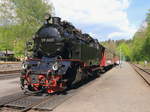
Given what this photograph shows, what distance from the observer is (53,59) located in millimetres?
9570

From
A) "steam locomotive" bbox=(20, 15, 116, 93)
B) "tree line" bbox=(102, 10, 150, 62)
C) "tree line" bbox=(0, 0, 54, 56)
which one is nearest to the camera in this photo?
"steam locomotive" bbox=(20, 15, 116, 93)

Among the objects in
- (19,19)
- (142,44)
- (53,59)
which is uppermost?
(19,19)

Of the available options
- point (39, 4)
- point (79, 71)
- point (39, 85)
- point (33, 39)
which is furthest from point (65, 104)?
point (39, 4)

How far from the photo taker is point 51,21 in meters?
10.5

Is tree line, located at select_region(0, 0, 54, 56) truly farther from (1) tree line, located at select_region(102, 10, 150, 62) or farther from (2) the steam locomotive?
(2) the steam locomotive

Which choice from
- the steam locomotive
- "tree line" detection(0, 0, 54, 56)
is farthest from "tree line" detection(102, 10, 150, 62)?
the steam locomotive

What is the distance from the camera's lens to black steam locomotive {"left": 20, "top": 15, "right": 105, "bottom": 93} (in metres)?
8.92

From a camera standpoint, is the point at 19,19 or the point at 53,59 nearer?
the point at 53,59

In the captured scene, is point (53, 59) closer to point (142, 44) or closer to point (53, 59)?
point (53, 59)

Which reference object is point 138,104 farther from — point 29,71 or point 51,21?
point 51,21

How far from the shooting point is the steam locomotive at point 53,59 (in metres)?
8.92

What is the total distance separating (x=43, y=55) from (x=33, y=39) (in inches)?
45.5

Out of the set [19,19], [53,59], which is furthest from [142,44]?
[53,59]

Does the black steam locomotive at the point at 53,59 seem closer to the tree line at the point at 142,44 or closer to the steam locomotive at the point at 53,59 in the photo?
the steam locomotive at the point at 53,59
